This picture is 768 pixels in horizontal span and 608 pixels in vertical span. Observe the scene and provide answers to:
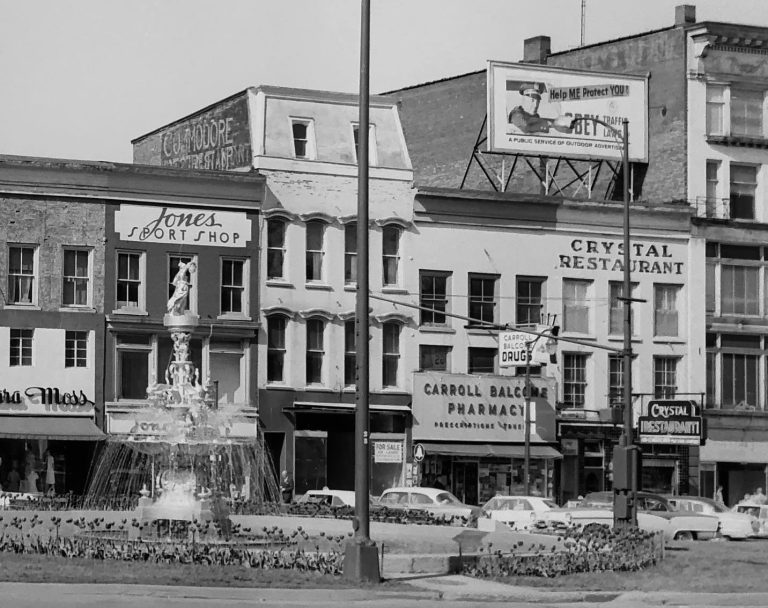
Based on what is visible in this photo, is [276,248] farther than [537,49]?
No

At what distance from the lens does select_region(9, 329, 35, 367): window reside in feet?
191

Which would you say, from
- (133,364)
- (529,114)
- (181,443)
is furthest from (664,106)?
(181,443)

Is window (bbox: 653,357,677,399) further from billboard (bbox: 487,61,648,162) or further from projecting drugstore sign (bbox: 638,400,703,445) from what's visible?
projecting drugstore sign (bbox: 638,400,703,445)

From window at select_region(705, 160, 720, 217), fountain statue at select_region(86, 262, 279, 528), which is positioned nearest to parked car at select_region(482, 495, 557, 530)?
fountain statue at select_region(86, 262, 279, 528)

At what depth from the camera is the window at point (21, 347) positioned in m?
58.2

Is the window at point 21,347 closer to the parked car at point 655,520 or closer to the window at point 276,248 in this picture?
the window at point 276,248

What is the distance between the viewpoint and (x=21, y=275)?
192 feet

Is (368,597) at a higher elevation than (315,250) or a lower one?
lower

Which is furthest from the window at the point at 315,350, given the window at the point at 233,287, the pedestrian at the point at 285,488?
the pedestrian at the point at 285,488

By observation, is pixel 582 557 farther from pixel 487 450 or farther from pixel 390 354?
pixel 487 450

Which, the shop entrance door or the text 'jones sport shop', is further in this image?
the shop entrance door

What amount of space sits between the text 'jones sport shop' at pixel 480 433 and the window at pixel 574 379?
0.92 m

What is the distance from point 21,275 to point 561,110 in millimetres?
23261

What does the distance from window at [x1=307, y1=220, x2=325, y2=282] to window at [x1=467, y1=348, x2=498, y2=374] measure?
6780 mm
